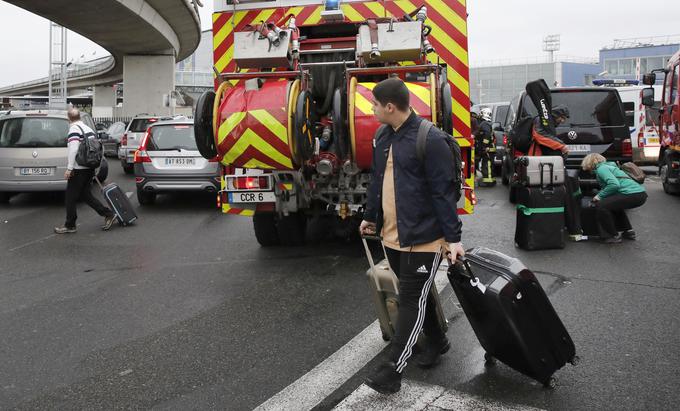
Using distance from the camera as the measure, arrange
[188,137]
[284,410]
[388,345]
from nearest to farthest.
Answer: [284,410]
[388,345]
[188,137]

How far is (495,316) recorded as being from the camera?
3.69 m

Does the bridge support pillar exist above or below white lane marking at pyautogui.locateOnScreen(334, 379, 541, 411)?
above

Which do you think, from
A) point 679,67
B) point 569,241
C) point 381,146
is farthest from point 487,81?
point 381,146

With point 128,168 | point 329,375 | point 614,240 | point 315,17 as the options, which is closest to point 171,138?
point 315,17

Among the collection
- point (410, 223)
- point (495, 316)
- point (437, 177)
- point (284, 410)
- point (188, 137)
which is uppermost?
point (188, 137)

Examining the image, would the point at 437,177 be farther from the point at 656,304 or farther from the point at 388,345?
the point at 656,304

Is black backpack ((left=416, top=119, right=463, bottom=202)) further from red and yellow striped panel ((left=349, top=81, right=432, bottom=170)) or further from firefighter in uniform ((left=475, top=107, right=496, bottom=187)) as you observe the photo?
firefighter in uniform ((left=475, top=107, right=496, bottom=187))

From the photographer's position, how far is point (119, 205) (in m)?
10.2

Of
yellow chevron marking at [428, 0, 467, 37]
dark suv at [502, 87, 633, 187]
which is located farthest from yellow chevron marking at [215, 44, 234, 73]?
dark suv at [502, 87, 633, 187]

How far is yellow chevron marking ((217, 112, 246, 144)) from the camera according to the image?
5949 millimetres

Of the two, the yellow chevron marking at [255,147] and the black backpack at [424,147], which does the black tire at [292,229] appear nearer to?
the yellow chevron marking at [255,147]

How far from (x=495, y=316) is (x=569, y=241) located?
5.04m

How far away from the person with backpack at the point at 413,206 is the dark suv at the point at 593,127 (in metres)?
7.68

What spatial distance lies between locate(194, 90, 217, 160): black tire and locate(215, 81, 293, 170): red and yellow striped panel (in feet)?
1.15
